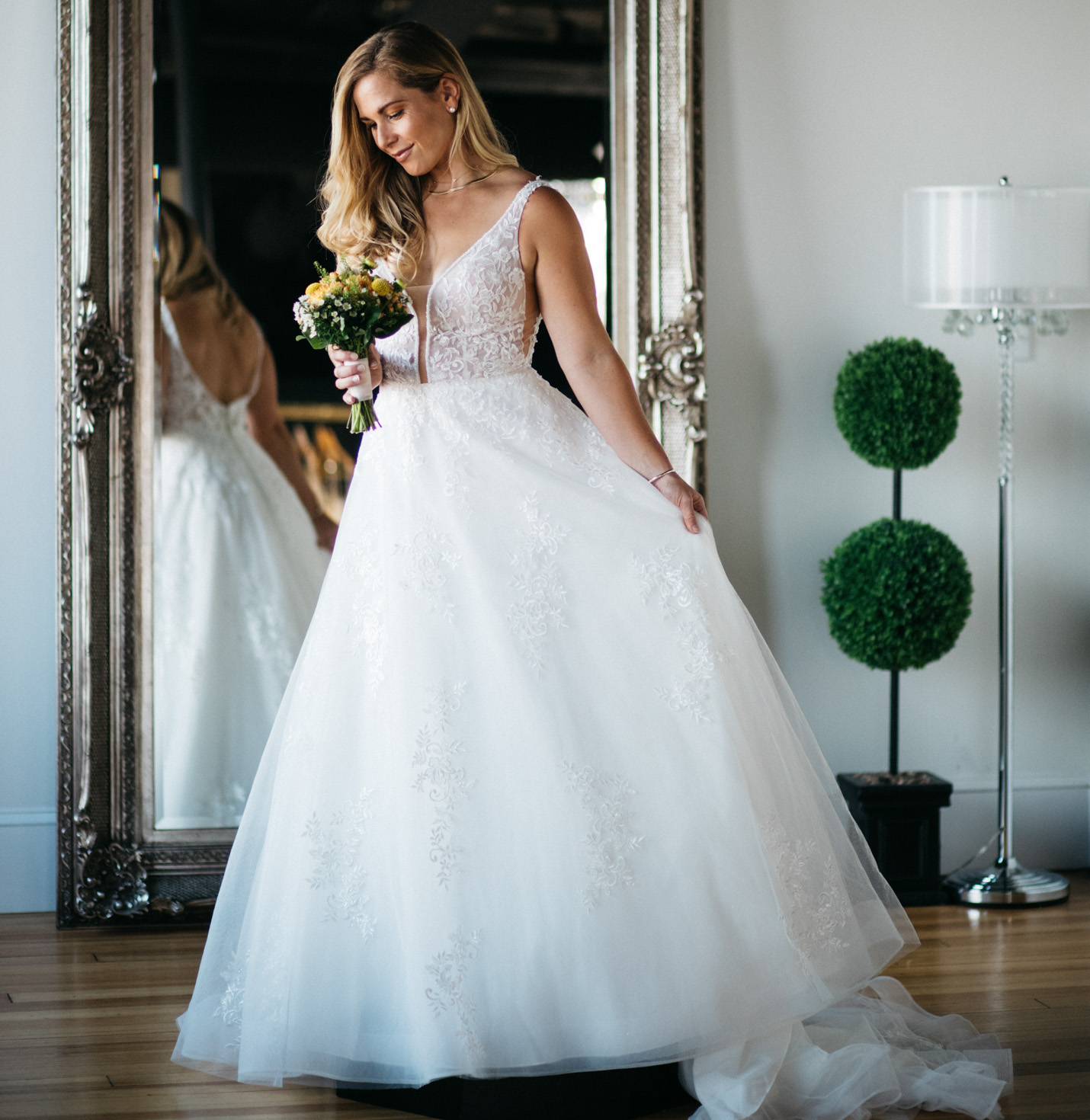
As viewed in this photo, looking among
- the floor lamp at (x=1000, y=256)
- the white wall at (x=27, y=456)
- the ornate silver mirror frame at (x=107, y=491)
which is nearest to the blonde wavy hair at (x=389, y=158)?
the ornate silver mirror frame at (x=107, y=491)

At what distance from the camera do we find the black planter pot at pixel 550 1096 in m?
2.20

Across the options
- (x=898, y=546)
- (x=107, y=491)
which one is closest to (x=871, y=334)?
(x=898, y=546)

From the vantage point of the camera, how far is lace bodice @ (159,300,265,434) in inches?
141

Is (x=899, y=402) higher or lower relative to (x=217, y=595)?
higher

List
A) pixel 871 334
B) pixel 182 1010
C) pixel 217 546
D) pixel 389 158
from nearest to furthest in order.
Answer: pixel 389 158 < pixel 182 1010 < pixel 217 546 < pixel 871 334

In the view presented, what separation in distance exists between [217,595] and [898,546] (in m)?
1.97

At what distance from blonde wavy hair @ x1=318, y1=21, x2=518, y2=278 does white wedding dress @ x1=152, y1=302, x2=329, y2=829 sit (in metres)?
1.13

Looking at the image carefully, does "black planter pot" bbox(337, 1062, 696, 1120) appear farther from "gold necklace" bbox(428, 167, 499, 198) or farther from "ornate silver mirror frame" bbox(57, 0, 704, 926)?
"gold necklace" bbox(428, 167, 499, 198)

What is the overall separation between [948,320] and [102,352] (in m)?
2.53

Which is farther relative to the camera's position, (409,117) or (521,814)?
(409,117)

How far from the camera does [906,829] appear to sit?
3729 millimetres

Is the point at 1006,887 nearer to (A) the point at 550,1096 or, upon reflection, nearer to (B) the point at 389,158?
(A) the point at 550,1096

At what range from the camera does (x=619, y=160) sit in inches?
146

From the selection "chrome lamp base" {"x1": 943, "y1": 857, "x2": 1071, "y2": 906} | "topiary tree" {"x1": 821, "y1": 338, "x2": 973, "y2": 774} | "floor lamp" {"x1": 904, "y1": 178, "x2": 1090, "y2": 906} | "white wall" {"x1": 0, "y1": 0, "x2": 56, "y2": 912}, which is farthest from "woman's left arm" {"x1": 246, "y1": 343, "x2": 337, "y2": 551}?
"chrome lamp base" {"x1": 943, "y1": 857, "x2": 1071, "y2": 906}
